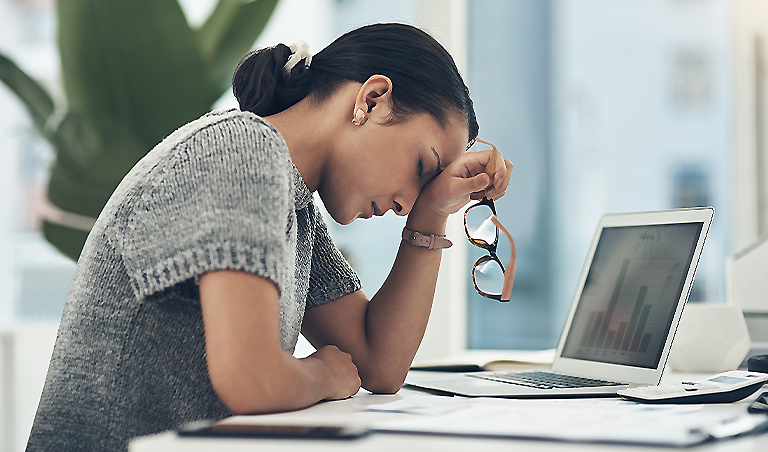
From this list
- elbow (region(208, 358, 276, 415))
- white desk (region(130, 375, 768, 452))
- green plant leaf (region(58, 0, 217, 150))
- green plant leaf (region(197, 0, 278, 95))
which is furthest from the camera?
green plant leaf (region(197, 0, 278, 95))

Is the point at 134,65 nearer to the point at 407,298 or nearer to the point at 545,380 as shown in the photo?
the point at 407,298

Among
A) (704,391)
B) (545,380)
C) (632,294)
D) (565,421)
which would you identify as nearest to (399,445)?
(565,421)

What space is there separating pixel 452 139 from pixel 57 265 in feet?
7.34

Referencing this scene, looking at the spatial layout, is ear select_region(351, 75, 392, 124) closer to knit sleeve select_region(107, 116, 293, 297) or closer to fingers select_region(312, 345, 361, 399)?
knit sleeve select_region(107, 116, 293, 297)

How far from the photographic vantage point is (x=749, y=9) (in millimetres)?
1958

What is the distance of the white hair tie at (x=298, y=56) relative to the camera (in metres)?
0.93

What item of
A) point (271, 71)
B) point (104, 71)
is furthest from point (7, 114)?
point (271, 71)

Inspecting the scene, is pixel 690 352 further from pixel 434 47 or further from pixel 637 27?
pixel 637 27

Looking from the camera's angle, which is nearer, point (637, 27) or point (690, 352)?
point (690, 352)

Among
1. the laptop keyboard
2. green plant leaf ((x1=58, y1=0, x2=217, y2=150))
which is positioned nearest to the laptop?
the laptop keyboard

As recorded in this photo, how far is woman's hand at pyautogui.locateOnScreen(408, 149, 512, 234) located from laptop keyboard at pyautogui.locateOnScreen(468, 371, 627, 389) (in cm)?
25

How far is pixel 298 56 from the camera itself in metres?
0.93

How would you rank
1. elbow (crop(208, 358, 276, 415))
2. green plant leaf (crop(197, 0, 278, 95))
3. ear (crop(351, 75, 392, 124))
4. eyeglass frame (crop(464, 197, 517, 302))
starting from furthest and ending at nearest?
green plant leaf (crop(197, 0, 278, 95)) → eyeglass frame (crop(464, 197, 517, 302)) → ear (crop(351, 75, 392, 124)) → elbow (crop(208, 358, 276, 415))

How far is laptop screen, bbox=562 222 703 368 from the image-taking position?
3.07 feet
